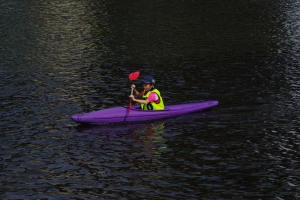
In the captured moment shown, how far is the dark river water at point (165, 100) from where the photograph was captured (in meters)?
19.8

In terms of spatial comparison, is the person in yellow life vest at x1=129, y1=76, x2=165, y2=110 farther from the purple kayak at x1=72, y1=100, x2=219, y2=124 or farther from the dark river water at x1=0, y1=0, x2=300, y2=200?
the dark river water at x1=0, y1=0, x2=300, y2=200

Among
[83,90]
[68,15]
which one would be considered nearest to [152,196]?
[83,90]

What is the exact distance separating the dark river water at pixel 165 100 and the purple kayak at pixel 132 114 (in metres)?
0.38

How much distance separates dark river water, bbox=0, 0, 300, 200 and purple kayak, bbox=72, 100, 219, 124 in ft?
1.24

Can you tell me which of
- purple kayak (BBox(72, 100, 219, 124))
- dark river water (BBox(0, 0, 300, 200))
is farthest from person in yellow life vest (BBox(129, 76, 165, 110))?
dark river water (BBox(0, 0, 300, 200))

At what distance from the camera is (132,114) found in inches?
1043

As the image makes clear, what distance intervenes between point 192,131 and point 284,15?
117 feet

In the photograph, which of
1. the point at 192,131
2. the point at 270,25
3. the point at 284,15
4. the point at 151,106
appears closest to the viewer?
the point at 192,131

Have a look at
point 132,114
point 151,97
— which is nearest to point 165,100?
point 151,97

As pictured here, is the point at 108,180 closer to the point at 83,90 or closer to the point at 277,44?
the point at 83,90

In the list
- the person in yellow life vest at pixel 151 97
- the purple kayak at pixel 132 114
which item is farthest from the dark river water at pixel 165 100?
the person in yellow life vest at pixel 151 97

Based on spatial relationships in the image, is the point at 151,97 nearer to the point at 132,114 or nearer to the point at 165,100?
the point at 132,114

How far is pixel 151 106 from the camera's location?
89.7ft

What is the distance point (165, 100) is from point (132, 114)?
408cm
